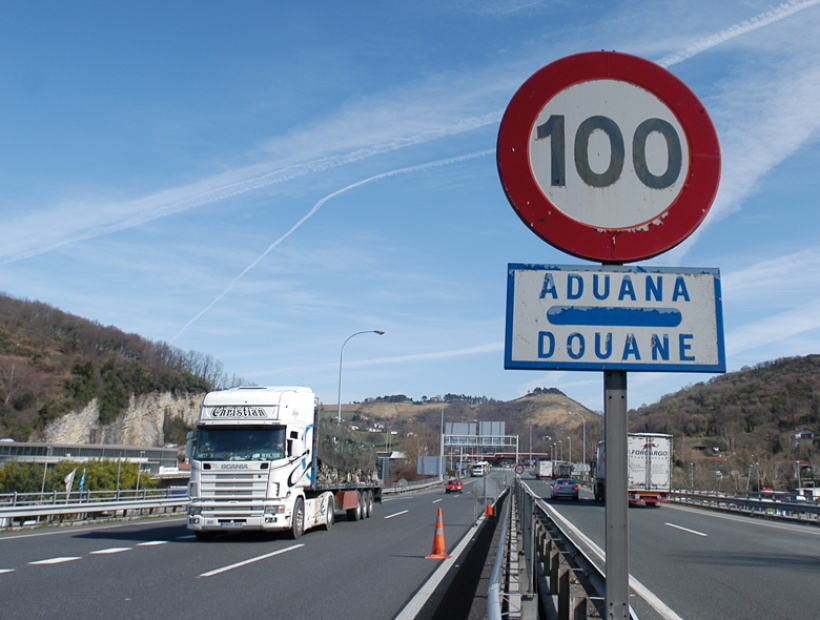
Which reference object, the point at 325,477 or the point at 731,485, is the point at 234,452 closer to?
the point at 325,477

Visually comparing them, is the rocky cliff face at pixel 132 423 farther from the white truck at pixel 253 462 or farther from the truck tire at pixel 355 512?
the white truck at pixel 253 462

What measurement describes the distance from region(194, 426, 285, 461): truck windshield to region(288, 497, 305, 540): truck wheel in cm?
149

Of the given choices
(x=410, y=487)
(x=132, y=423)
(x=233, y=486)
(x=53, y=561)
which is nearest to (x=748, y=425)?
(x=410, y=487)

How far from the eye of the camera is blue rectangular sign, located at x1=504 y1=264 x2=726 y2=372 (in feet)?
9.13

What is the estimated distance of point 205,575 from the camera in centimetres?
1168

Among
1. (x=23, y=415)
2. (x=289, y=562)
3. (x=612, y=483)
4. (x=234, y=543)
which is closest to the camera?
(x=612, y=483)

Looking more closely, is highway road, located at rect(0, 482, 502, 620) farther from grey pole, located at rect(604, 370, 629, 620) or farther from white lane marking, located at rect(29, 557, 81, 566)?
grey pole, located at rect(604, 370, 629, 620)

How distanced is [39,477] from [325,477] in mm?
34997

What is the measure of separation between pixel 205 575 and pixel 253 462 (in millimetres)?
6554

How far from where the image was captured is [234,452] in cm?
1844

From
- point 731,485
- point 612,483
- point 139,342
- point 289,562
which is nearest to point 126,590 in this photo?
point 289,562

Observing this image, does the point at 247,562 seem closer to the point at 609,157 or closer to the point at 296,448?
the point at 296,448

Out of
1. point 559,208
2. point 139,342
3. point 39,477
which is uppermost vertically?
point 139,342

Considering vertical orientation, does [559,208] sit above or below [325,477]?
above
